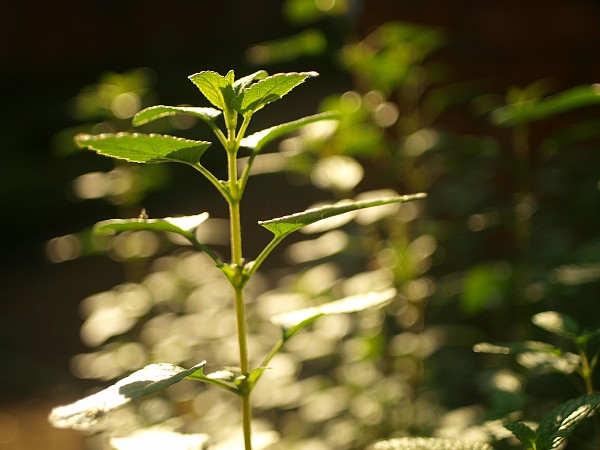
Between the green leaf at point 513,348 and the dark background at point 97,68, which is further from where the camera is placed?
the dark background at point 97,68

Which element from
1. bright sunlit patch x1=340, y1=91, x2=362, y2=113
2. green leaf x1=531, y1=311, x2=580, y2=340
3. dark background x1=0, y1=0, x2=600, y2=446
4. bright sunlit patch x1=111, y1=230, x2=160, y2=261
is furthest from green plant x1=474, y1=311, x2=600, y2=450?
bright sunlit patch x1=111, y1=230, x2=160, y2=261

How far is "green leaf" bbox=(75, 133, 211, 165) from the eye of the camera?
2.42 ft

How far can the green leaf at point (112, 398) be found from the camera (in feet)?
2.11

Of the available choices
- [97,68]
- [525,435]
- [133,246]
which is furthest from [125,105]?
[97,68]

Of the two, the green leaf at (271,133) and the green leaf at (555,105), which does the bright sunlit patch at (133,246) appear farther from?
the green leaf at (271,133)

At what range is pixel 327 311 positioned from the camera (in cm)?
85

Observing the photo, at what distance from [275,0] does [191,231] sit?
1214 cm

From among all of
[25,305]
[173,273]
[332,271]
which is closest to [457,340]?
[332,271]

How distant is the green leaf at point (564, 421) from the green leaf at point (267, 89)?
0.48 m

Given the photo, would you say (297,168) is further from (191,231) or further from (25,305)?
(25,305)

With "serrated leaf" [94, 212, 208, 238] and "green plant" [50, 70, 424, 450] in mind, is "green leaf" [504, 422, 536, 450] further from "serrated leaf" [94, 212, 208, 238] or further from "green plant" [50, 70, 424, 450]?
"serrated leaf" [94, 212, 208, 238]

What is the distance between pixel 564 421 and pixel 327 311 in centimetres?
30

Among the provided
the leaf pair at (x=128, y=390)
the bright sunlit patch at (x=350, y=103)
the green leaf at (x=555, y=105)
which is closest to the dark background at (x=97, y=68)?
the bright sunlit patch at (x=350, y=103)

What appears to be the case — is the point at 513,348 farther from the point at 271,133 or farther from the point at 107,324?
the point at 107,324
